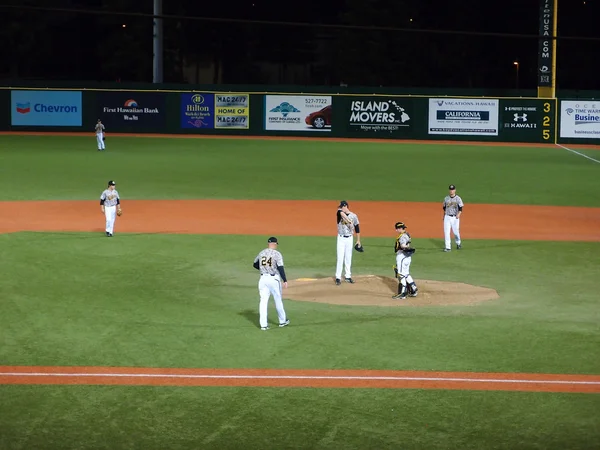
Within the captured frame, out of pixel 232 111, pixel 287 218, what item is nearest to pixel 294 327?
pixel 287 218

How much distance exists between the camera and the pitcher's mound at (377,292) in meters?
18.7

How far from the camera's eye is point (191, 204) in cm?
3294

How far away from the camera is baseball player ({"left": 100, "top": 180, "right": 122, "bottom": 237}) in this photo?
24.8 meters

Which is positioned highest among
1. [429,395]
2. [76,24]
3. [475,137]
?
[76,24]

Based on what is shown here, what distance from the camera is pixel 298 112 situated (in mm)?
59438

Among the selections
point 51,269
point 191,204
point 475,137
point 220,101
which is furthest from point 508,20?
point 51,269

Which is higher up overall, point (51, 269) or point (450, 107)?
point (450, 107)

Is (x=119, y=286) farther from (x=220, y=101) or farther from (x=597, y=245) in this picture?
(x=220, y=101)

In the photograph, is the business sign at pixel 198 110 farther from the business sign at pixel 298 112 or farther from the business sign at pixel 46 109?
the business sign at pixel 46 109

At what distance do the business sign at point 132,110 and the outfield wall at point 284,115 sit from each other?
0.20 ft

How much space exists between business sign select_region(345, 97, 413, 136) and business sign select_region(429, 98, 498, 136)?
1.55 metres

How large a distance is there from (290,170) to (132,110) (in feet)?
64.8

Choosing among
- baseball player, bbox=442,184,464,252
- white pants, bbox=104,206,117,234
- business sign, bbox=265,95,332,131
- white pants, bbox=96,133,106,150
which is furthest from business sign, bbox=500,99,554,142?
white pants, bbox=104,206,117,234

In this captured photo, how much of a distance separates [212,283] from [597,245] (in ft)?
37.1
